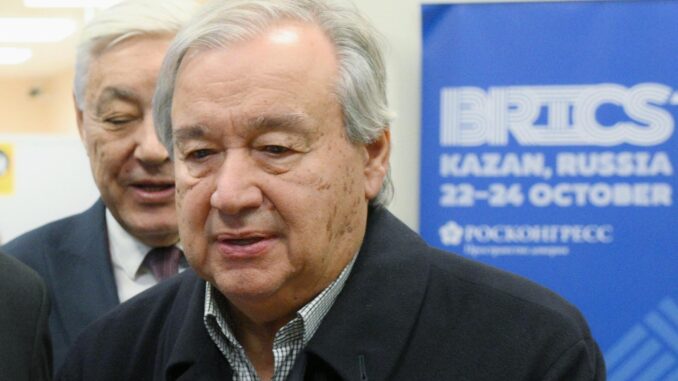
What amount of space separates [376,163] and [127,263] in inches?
33.3

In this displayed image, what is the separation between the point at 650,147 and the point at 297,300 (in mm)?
1945

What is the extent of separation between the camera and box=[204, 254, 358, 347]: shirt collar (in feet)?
5.54

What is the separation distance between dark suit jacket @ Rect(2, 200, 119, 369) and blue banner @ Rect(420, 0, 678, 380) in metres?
1.36

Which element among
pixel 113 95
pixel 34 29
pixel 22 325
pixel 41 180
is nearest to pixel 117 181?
pixel 113 95

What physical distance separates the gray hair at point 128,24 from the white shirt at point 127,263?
354mm

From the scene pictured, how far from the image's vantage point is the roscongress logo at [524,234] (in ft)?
10.9

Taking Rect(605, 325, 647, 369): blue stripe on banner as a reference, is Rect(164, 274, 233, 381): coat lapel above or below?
above

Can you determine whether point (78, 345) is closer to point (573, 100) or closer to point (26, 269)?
point (26, 269)

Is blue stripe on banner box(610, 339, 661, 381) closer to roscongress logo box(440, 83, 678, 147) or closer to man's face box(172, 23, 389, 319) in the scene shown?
roscongress logo box(440, 83, 678, 147)

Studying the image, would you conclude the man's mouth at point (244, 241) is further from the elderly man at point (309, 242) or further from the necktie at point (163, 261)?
the necktie at point (163, 261)

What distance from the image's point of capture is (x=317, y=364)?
1660mm

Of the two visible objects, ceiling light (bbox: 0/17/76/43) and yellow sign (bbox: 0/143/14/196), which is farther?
ceiling light (bbox: 0/17/76/43)

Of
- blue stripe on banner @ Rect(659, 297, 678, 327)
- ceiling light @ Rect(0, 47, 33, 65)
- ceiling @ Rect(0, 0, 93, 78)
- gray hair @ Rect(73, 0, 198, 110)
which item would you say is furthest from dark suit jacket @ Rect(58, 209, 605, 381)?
ceiling light @ Rect(0, 47, 33, 65)

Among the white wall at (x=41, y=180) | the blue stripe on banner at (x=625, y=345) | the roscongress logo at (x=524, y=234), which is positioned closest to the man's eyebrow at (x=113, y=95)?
the white wall at (x=41, y=180)
